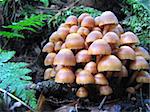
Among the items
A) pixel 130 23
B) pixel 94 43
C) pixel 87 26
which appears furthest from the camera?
pixel 130 23

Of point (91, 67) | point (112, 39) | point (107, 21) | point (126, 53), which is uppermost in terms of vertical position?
point (107, 21)

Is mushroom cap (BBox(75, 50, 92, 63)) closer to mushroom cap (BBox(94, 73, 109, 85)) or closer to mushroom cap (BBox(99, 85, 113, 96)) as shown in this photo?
mushroom cap (BBox(94, 73, 109, 85))

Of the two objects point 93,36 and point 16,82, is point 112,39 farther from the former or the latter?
point 16,82

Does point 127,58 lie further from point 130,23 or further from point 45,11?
point 45,11

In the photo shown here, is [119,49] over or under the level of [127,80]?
over

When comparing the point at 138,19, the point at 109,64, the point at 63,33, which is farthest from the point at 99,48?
the point at 138,19

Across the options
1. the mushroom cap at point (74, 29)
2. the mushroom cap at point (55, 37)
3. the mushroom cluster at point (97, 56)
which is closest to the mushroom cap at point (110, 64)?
the mushroom cluster at point (97, 56)

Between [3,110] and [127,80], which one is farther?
[127,80]

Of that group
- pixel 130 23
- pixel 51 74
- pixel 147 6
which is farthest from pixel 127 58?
pixel 147 6
